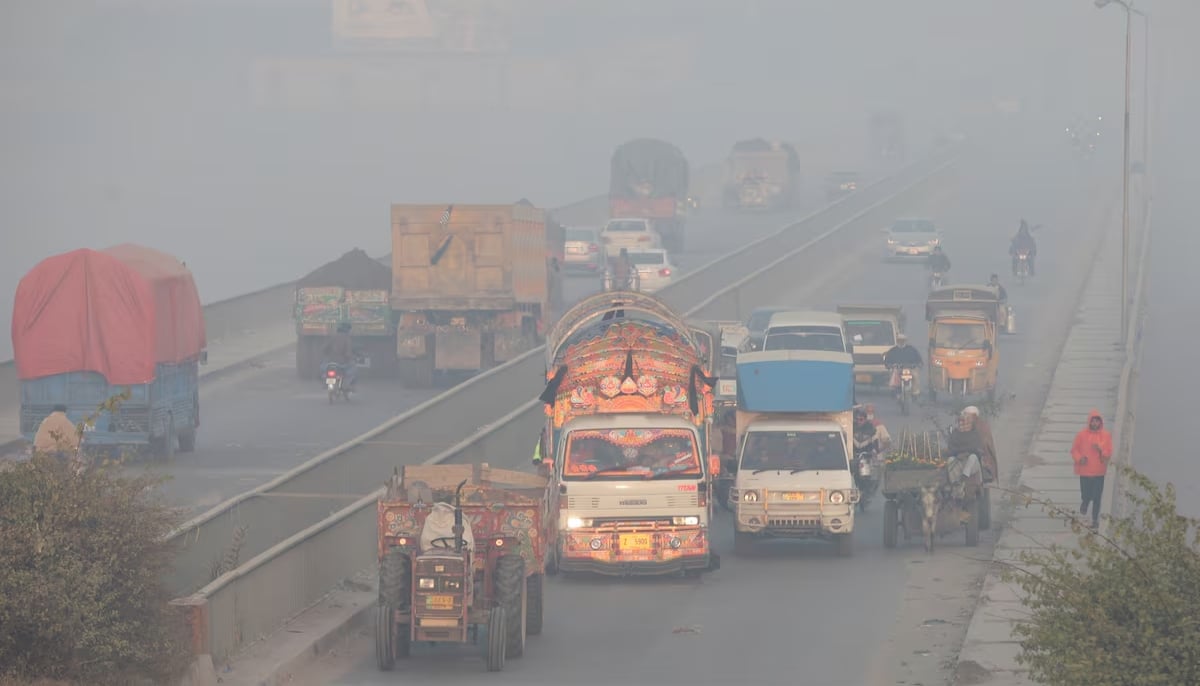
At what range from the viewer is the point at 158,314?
34.3m

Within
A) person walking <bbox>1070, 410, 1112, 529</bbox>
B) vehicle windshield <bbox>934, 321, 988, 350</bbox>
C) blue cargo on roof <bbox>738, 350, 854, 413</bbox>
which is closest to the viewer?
person walking <bbox>1070, 410, 1112, 529</bbox>

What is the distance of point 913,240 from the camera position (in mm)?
68812

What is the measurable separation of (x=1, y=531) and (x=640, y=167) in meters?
61.8

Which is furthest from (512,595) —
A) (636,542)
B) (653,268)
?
(653,268)

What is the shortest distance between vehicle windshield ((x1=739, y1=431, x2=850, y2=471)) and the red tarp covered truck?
12.5 meters

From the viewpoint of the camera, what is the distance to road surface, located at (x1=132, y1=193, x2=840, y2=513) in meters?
33.2

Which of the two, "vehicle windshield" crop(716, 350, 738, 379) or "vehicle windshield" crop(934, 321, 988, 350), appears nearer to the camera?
"vehicle windshield" crop(716, 350, 738, 379)

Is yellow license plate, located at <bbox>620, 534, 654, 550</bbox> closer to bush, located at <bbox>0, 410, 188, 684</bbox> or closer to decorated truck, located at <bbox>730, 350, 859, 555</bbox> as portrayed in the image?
decorated truck, located at <bbox>730, 350, 859, 555</bbox>

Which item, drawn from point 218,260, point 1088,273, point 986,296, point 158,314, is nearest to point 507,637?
point 158,314

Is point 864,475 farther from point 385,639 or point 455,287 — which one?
point 455,287

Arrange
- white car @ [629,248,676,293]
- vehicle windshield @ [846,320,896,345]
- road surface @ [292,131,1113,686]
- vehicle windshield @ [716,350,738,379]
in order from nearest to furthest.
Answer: road surface @ [292,131,1113,686] → vehicle windshield @ [716,350,738,379] → vehicle windshield @ [846,320,896,345] → white car @ [629,248,676,293]

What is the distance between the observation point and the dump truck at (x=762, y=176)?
318 feet

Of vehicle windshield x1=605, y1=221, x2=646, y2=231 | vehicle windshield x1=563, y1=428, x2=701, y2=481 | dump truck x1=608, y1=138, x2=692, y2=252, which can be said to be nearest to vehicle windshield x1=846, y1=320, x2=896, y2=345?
vehicle windshield x1=563, y1=428, x2=701, y2=481

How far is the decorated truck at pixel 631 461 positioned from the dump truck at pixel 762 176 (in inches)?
2789
